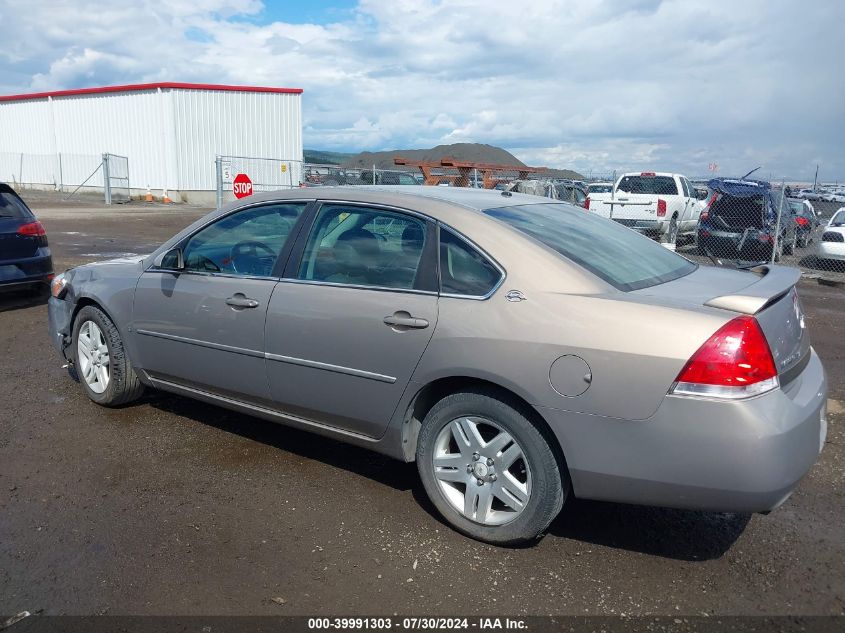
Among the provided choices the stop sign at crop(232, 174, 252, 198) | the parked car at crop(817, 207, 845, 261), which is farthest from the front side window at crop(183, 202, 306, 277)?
the stop sign at crop(232, 174, 252, 198)

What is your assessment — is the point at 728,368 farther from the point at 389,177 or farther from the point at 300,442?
the point at 389,177

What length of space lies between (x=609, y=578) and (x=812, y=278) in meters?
11.9

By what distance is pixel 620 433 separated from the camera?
303 cm

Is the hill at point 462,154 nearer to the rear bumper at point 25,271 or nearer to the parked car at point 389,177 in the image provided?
the parked car at point 389,177

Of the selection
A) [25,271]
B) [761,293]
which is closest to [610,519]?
[761,293]

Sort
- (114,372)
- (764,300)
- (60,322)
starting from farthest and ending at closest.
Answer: (60,322) → (114,372) → (764,300)

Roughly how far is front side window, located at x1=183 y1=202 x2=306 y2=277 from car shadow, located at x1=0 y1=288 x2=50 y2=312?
5.37 meters

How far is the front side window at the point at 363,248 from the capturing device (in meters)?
3.73

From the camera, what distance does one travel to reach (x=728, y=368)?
2.87 metres

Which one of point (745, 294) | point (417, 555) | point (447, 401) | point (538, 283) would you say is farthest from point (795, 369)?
point (417, 555)

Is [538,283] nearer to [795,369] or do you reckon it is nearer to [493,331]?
[493,331]

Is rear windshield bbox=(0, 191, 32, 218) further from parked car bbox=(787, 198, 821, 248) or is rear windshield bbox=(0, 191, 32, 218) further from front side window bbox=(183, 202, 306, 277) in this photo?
parked car bbox=(787, 198, 821, 248)

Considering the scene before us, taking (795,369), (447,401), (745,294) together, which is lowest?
(447,401)

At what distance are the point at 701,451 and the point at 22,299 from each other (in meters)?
9.10
